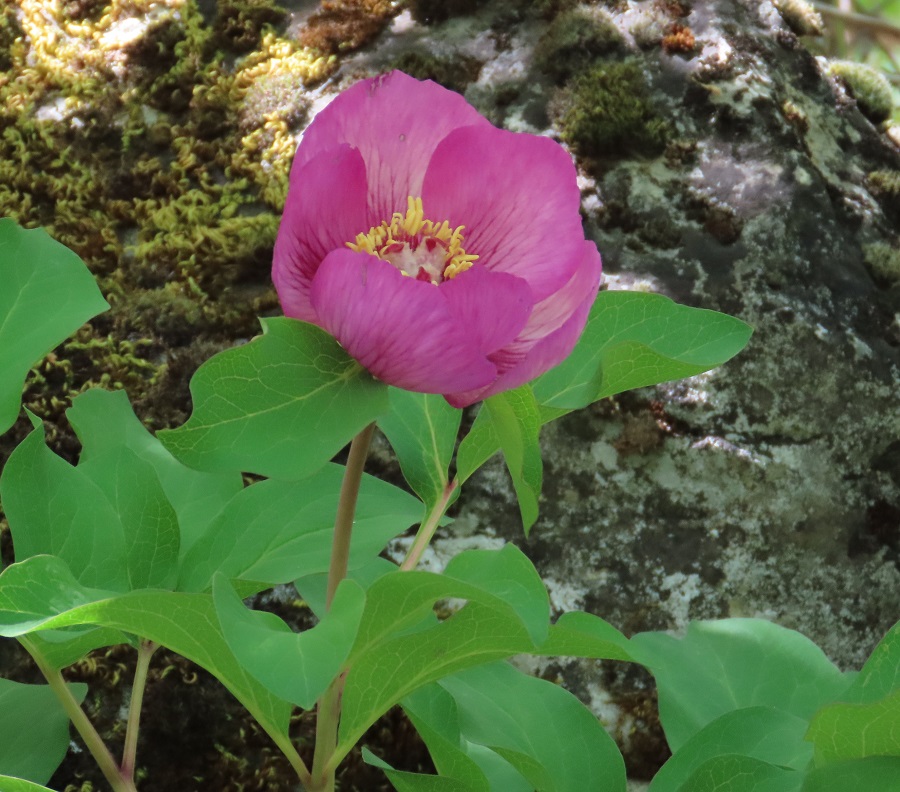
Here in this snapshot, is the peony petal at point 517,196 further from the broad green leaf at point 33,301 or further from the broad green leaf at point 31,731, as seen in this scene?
the broad green leaf at point 31,731

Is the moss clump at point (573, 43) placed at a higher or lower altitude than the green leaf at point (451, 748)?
higher

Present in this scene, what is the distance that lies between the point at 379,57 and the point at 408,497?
939mm

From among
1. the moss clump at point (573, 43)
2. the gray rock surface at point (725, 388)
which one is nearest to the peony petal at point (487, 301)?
the gray rock surface at point (725, 388)

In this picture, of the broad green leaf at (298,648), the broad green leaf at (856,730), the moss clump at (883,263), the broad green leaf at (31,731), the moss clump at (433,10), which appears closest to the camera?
the broad green leaf at (298,648)

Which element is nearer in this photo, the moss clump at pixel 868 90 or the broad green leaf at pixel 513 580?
the broad green leaf at pixel 513 580

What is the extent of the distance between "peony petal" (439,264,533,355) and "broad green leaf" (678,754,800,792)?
0.35 metres

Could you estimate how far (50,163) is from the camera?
4.35 ft

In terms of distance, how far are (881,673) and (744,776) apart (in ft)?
0.39

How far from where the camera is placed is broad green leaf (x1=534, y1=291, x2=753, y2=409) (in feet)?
2.09

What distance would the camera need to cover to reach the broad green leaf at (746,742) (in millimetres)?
680

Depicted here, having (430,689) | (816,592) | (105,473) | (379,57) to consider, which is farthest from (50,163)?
(816,592)

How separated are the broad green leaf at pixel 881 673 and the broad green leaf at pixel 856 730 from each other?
28 millimetres

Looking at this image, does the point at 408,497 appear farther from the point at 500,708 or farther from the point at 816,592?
the point at 816,592

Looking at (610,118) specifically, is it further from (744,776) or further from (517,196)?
(744,776)
